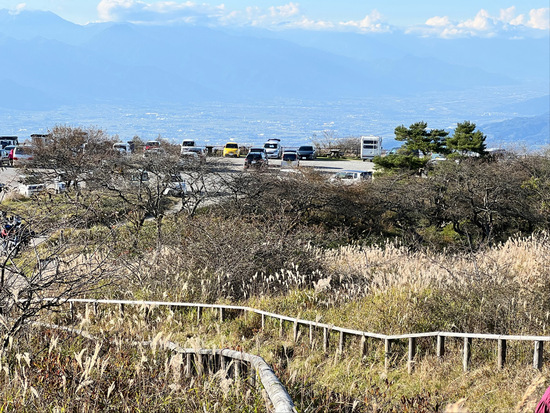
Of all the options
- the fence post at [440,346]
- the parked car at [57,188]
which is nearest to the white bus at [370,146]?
the parked car at [57,188]

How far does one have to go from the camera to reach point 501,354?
6.59m

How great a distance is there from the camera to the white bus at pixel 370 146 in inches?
2101

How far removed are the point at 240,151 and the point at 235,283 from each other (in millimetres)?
49536

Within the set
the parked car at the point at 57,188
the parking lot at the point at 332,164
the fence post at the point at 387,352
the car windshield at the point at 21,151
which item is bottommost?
the fence post at the point at 387,352

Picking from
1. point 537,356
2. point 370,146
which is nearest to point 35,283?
point 537,356

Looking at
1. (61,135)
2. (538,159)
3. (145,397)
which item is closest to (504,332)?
(145,397)

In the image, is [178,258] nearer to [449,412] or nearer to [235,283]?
[235,283]

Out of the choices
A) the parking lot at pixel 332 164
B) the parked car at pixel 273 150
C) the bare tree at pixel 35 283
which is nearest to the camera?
the bare tree at pixel 35 283

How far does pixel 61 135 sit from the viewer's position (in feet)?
153

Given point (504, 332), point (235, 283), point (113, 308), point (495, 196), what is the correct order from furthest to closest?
point (495, 196), point (235, 283), point (113, 308), point (504, 332)

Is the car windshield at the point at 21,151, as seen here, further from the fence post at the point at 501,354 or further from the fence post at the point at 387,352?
the fence post at the point at 501,354

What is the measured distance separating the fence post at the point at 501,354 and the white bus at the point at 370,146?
1861 inches

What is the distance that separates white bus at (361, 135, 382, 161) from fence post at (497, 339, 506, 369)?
1861 inches

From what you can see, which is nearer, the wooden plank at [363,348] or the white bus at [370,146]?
the wooden plank at [363,348]
